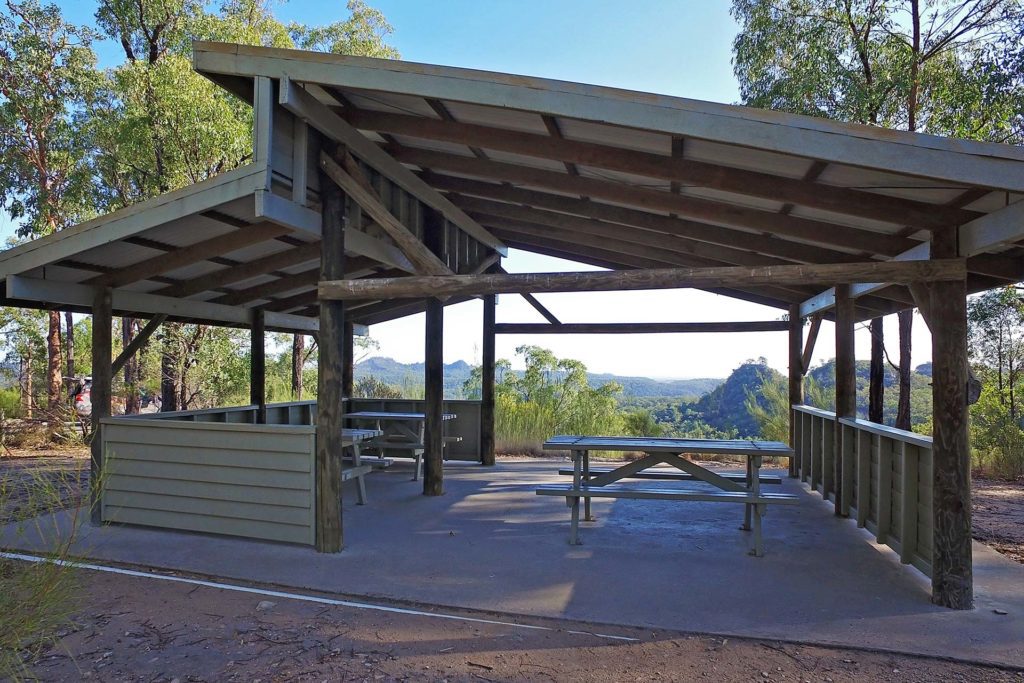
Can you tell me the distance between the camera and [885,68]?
11.6m

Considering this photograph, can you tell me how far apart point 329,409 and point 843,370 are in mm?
4956

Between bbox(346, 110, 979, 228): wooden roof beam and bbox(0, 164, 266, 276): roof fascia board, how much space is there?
111 centimetres

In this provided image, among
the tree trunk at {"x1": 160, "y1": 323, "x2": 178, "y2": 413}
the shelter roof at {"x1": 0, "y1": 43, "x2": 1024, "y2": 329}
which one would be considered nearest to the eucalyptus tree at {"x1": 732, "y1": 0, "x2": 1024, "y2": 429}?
the shelter roof at {"x1": 0, "y1": 43, "x2": 1024, "y2": 329}

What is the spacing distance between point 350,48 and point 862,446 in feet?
51.3

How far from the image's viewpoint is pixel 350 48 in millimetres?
16891

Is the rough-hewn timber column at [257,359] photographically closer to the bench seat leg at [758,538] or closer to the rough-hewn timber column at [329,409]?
the rough-hewn timber column at [329,409]

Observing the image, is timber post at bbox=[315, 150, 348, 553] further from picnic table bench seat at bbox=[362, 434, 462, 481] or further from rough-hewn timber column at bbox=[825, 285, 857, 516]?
rough-hewn timber column at bbox=[825, 285, 857, 516]

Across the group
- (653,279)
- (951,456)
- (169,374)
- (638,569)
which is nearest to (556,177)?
(653,279)

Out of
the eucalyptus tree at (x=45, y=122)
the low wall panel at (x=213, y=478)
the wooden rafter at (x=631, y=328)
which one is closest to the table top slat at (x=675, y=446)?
the low wall panel at (x=213, y=478)

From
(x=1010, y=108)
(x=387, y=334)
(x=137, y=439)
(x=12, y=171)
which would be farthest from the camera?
(x=387, y=334)

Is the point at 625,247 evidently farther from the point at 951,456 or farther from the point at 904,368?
the point at 904,368

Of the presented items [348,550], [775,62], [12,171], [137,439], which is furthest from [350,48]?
[348,550]

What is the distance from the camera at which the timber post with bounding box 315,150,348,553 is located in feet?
16.0

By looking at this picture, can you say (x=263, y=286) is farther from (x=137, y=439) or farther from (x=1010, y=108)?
(x=1010, y=108)
